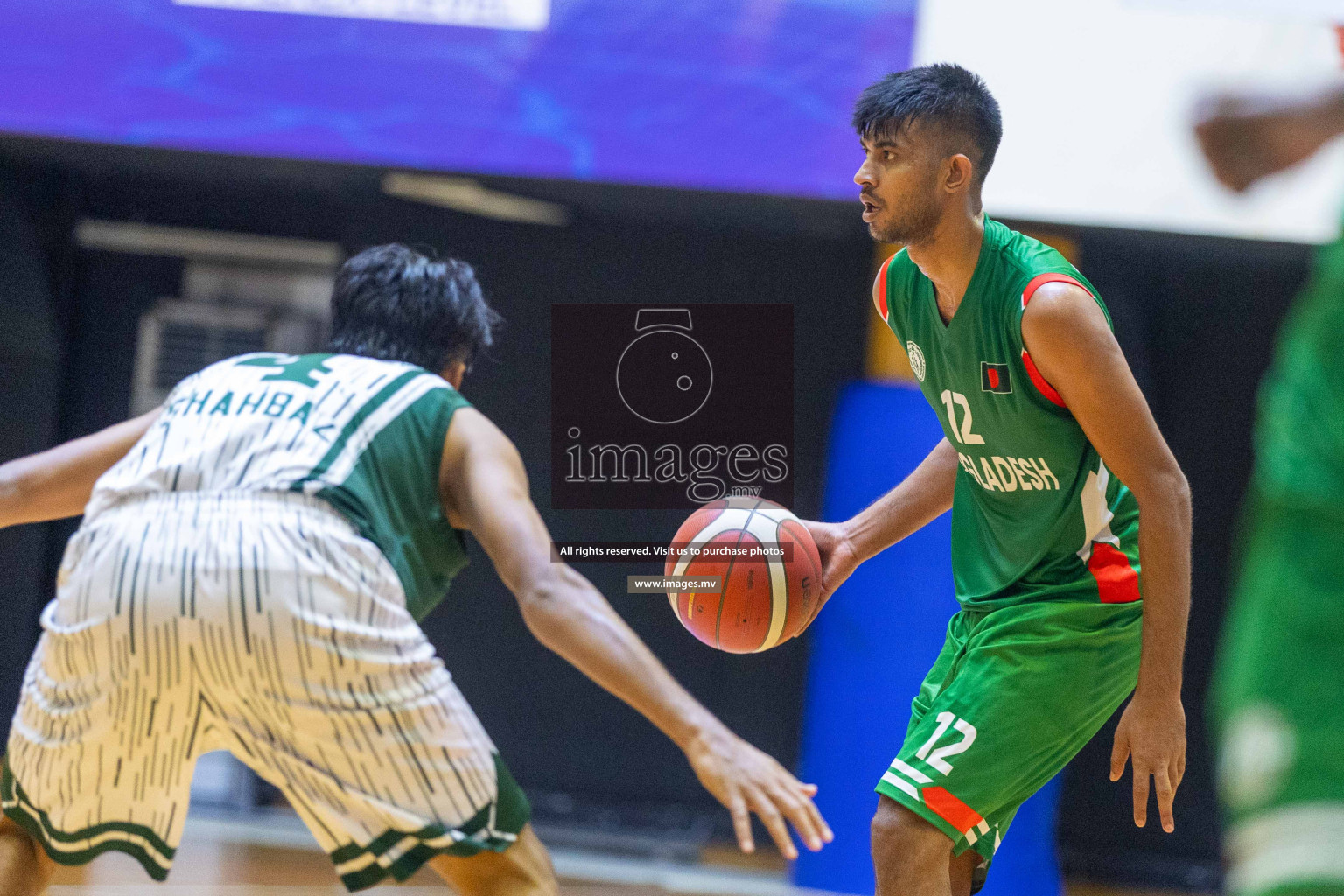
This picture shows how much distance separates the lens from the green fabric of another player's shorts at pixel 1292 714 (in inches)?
46.8

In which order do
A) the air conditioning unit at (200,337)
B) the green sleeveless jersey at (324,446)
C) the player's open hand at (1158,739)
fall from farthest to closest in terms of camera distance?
the air conditioning unit at (200,337)
the player's open hand at (1158,739)
the green sleeveless jersey at (324,446)

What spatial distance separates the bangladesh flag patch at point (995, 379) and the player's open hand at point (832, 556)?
18.5 inches

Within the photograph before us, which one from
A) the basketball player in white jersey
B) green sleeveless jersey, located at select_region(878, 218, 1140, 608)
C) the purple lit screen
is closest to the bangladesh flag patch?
green sleeveless jersey, located at select_region(878, 218, 1140, 608)

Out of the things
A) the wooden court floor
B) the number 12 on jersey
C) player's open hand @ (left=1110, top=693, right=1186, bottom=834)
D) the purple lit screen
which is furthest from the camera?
the purple lit screen

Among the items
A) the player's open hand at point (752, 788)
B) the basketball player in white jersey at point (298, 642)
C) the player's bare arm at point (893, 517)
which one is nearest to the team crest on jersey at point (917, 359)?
the player's bare arm at point (893, 517)

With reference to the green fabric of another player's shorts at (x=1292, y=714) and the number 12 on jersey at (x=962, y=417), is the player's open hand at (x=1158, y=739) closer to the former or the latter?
the number 12 on jersey at (x=962, y=417)

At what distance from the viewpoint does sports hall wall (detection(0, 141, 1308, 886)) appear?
5.49m

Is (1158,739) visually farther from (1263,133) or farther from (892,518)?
(1263,133)

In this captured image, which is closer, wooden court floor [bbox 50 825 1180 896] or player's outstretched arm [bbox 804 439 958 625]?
player's outstretched arm [bbox 804 439 958 625]

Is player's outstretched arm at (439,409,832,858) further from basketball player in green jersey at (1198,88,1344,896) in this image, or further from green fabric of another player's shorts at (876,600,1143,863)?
basketball player in green jersey at (1198,88,1344,896)

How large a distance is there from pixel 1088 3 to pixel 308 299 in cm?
344

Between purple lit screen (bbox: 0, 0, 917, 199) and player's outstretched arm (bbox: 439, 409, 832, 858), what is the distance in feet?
9.96

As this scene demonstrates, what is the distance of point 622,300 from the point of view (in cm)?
556

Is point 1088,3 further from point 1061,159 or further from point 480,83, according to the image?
point 480,83
